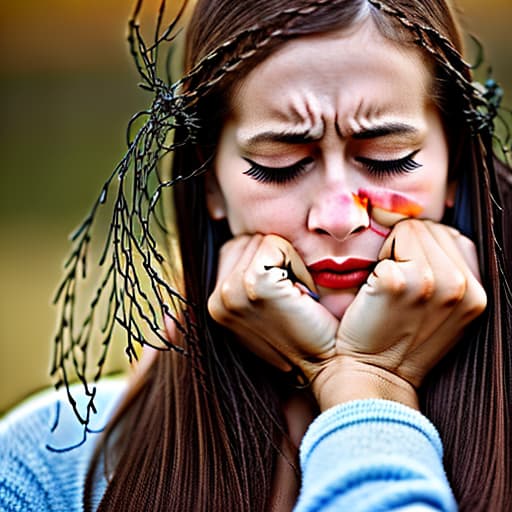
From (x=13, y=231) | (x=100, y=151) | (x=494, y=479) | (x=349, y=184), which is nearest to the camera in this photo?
(x=494, y=479)

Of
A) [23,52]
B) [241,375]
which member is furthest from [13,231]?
[241,375]

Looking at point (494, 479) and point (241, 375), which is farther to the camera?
point (241, 375)

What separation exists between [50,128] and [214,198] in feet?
19.6

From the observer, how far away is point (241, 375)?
156cm

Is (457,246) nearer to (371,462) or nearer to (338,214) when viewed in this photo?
(338,214)

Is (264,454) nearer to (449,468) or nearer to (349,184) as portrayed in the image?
(449,468)

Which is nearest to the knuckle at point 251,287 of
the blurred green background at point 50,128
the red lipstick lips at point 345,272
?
the red lipstick lips at point 345,272

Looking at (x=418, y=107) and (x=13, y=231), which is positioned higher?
(x=418, y=107)

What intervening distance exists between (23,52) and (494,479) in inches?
296

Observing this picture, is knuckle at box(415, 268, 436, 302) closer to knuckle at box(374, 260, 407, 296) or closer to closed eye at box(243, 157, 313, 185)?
knuckle at box(374, 260, 407, 296)

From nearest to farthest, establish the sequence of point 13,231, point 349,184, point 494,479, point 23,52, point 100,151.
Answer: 1. point 494,479
2. point 349,184
3. point 13,231
4. point 100,151
5. point 23,52

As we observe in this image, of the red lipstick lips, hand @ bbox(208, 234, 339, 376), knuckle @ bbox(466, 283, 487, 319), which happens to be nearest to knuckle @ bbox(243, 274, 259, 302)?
hand @ bbox(208, 234, 339, 376)

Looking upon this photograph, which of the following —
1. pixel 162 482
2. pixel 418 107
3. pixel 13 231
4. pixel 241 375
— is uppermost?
pixel 418 107

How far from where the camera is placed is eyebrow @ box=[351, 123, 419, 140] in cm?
145
